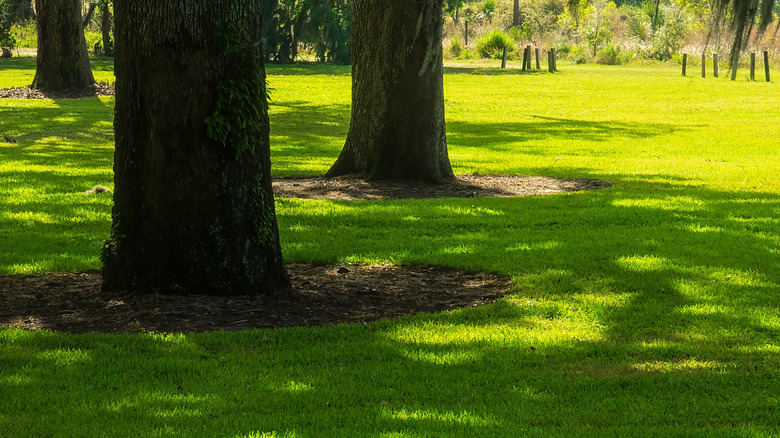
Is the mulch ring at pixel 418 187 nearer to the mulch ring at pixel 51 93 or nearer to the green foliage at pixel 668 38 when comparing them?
the mulch ring at pixel 51 93

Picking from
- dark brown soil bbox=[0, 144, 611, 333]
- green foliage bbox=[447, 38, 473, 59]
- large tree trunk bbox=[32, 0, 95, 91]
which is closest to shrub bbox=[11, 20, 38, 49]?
green foliage bbox=[447, 38, 473, 59]

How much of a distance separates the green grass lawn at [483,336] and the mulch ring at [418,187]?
0.62 metres

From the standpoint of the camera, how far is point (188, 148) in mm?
6062

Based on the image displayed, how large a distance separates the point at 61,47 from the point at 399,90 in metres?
17.0

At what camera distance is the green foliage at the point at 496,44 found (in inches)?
2206

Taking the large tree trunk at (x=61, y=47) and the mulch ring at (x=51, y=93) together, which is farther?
the mulch ring at (x=51, y=93)

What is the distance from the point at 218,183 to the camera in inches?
243

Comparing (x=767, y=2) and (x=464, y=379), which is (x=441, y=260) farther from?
(x=767, y=2)

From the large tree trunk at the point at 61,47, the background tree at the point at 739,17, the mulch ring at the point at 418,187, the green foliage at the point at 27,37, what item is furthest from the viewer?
the green foliage at the point at 27,37

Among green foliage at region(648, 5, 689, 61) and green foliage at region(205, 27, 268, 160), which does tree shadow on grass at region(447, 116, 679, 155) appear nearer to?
green foliage at region(205, 27, 268, 160)

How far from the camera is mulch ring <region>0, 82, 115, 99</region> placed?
25.0 metres

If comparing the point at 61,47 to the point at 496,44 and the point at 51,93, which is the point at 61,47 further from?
the point at 496,44

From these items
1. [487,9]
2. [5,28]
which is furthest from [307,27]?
[487,9]

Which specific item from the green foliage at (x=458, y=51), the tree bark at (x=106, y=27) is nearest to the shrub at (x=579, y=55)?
the green foliage at (x=458, y=51)
